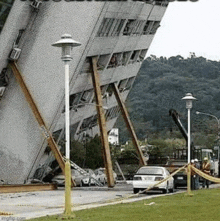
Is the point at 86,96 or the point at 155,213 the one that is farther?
the point at 86,96

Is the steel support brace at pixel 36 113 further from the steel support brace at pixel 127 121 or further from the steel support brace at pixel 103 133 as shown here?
the steel support brace at pixel 127 121

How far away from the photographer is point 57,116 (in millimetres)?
41812

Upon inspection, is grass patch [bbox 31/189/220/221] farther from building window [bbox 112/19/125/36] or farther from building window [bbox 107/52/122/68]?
building window [bbox 107/52/122/68]

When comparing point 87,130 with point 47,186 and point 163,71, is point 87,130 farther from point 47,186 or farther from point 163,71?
point 163,71

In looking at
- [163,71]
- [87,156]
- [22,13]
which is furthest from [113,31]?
[163,71]

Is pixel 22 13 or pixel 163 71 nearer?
pixel 22 13

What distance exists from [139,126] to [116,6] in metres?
84.1

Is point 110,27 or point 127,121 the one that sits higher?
point 110,27

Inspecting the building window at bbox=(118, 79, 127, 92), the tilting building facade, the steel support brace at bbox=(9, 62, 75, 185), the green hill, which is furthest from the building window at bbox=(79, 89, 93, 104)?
the green hill

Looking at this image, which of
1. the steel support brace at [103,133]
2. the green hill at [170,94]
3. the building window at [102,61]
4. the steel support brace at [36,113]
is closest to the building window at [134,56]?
the building window at [102,61]

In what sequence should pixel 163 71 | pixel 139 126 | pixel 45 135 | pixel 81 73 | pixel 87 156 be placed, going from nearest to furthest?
pixel 45 135, pixel 81 73, pixel 87 156, pixel 139 126, pixel 163 71

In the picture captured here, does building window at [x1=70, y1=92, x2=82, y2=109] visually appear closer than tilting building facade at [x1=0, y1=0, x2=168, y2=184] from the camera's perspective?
No

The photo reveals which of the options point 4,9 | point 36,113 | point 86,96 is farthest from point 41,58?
point 86,96

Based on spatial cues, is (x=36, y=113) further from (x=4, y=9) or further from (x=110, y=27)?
(x=110, y=27)
